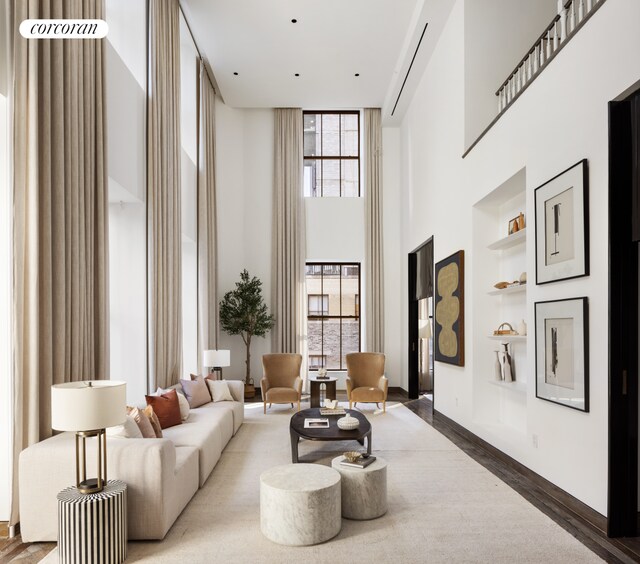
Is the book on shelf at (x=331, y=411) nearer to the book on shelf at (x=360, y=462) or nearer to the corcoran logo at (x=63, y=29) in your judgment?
the book on shelf at (x=360, y=462)

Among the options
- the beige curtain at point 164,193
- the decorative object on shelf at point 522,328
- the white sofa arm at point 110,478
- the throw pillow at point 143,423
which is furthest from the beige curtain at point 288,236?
the white sofa arm at point 110,478

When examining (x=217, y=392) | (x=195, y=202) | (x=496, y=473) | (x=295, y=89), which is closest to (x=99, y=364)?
(x=217, y=392)

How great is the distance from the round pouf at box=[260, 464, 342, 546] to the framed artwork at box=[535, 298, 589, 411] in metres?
1.99

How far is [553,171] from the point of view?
Answer: 15.0 ft

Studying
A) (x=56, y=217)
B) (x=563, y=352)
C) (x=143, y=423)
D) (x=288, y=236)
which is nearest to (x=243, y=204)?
(x=288, y=236)

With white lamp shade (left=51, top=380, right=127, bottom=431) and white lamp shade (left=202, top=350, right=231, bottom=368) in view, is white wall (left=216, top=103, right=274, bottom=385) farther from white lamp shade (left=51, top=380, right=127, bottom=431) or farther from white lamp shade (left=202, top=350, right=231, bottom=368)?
white lamp shade (left=51, top=380, right=127, bottom=431)

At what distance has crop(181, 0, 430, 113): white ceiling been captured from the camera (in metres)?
7.86

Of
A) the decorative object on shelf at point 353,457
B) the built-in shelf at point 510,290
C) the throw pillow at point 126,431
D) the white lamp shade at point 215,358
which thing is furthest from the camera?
the white lamp shade at point 215,358

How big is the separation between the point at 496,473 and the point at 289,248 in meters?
7.20

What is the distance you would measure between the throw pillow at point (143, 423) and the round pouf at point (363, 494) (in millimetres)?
1601

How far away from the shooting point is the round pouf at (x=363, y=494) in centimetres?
394

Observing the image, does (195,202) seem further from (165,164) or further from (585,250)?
(585,250)

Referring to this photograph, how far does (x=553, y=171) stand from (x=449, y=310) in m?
3.35

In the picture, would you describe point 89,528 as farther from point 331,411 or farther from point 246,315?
point 246,315
